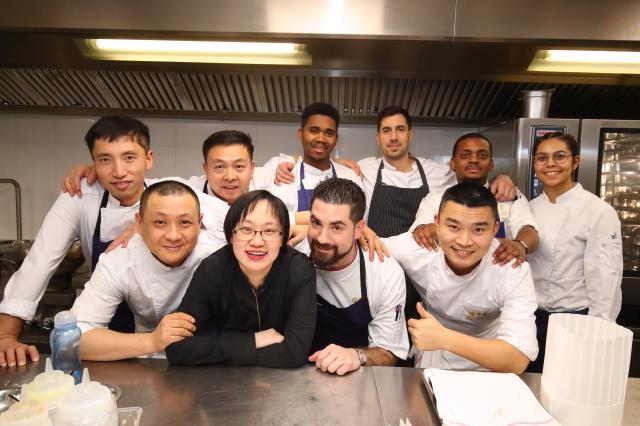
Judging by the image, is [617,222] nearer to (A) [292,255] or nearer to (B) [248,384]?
(A) [292,255]

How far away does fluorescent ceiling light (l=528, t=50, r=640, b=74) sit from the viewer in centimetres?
245

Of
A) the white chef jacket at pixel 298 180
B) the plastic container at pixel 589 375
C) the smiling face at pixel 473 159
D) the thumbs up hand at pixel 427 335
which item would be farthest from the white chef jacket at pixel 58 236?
the smiling face at pixel 473 159

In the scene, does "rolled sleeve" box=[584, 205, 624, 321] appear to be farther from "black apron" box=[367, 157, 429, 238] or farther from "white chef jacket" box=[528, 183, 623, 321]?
"black apron" box=[367, 157, 429, 238]

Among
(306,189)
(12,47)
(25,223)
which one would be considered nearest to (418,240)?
(306,189)

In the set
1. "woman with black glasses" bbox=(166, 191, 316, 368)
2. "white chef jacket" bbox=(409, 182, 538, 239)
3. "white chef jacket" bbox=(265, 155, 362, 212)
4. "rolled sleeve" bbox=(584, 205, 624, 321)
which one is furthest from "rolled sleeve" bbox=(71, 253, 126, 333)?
"rolled sleeve" bbox=(584, 205, 624, 321)

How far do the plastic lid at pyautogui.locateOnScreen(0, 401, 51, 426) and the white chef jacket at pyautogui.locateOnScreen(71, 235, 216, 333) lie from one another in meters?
0.77

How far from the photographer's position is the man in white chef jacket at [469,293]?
147cm

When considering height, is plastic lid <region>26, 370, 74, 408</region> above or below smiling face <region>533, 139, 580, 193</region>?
below

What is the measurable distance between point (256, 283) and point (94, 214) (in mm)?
921

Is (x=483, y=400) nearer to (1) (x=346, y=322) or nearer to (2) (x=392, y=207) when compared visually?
(1) (x=346, y=322)

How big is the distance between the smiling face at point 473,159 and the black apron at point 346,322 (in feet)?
3.45

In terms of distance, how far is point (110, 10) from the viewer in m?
2.27

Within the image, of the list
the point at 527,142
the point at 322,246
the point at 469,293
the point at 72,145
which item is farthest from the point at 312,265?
the point at 72,145

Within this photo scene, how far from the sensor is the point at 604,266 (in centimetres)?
225
